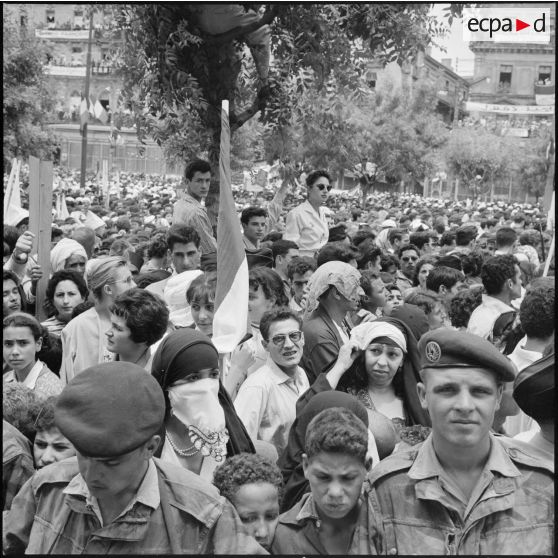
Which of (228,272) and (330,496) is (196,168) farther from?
(330,496)

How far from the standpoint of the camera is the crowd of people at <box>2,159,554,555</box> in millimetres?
2537

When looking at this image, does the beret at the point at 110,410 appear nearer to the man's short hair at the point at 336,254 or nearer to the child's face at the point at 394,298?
the man's short hair at the point at 336,254

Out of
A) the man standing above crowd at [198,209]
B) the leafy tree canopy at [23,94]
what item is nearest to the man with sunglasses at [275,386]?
the man standing above crowd at [198,209]

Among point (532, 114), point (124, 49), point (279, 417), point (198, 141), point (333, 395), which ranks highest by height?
point (532, 114)

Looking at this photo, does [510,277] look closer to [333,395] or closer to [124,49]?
[333,395]

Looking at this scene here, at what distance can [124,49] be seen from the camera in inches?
345

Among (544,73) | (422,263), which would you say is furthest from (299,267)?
(544,73)

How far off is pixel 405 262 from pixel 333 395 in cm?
725

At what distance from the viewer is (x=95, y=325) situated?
5.46m

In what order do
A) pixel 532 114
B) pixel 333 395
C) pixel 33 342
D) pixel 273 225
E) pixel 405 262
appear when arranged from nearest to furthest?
pixel 333 395 < pixel 33 342 < pixel 405 262 < pixel 273 225 < pixel 532 114

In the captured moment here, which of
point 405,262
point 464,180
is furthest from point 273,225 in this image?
point 464,180

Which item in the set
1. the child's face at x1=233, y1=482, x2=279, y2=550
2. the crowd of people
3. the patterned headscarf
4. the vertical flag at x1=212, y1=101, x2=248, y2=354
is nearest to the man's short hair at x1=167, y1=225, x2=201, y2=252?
the crowd of people

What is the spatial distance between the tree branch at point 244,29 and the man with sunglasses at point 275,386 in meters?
3.67

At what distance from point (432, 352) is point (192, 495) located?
78 centimetres
